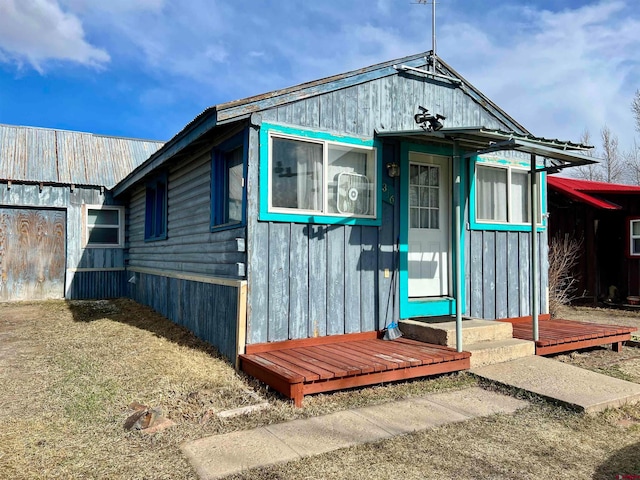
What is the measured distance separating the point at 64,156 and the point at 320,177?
388 inches

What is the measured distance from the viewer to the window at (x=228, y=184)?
17.4 feet

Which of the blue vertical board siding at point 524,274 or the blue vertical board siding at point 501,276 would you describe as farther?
the blue vertical board siding at point 524,274

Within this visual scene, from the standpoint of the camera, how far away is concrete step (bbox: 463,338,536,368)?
16.8ft

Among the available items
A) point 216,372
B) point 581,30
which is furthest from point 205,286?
point 581,30

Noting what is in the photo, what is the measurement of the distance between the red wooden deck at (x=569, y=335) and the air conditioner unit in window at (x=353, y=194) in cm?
253

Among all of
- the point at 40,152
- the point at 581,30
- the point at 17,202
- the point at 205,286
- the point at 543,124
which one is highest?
the point at 543,124

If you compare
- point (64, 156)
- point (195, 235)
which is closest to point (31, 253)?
point (64, 156)

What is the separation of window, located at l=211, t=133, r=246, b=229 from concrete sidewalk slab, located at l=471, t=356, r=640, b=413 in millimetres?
3113

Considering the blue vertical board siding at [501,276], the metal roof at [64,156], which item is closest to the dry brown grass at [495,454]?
the blue vertical board siding at [501,276]

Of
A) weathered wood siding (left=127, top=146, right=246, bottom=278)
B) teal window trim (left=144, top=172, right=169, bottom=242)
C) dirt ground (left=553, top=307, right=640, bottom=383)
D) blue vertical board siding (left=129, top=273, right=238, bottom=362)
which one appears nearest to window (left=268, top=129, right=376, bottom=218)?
weathered wood siding (left=127, top=146, right=246, bottom=278)

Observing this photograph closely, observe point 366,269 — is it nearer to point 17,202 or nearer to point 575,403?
point 575,403

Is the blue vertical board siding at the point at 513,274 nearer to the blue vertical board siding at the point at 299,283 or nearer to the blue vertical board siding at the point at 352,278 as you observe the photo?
the blue vertical board siding at the point at 352,278

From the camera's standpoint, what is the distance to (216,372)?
4762mm

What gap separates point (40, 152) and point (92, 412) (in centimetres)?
1085
